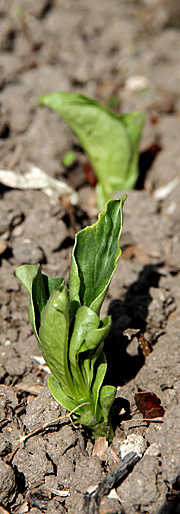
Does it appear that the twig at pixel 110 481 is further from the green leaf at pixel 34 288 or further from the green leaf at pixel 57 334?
the green leaf at pixel 34 288

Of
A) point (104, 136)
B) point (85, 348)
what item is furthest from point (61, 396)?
point (104, 136)

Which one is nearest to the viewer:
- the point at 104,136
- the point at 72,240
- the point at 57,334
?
the point at 57,334

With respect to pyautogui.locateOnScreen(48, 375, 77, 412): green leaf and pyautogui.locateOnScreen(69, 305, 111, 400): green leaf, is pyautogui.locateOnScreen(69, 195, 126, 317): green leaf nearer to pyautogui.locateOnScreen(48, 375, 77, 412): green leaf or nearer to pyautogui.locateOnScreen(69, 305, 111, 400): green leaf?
pyautogui.locateOnScreen(69, 305, 111, 400): green leaf

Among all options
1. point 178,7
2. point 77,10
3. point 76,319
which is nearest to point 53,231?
point 76,319

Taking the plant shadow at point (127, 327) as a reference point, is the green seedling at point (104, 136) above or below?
above

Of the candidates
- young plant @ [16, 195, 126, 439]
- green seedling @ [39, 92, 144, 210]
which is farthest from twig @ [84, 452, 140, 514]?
green seedling @ [39, 92, 144, 210]

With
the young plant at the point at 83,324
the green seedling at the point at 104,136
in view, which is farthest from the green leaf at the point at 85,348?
the green seedling at the point at 104,136

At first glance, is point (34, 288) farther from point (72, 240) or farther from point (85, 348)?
point (72, 240)
